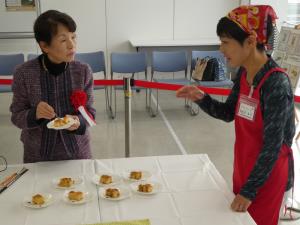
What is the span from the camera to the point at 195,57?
5.56 m

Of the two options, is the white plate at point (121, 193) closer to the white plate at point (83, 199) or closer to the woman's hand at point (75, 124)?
the white plate at point (83, 199)

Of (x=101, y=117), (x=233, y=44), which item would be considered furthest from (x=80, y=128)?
(x=101, y=117)

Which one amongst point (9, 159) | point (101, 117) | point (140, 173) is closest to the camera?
point (140, 173)

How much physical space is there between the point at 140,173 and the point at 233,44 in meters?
0.71

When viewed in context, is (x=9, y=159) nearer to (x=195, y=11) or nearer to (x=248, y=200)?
(x=248, y=200)

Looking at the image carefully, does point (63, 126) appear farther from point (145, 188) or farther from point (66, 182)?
point (145, 188)

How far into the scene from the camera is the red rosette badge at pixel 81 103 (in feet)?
6.09

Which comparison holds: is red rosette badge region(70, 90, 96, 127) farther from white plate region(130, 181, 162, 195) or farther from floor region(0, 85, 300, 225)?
floor region(0, 85, 300, 225)

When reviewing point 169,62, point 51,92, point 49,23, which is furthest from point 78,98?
point 169,62

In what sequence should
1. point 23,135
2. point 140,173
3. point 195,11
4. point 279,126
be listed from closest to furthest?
point 279,126
point 140,173
point 23,135
point 195,11

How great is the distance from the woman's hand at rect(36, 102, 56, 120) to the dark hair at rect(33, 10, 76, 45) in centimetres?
29

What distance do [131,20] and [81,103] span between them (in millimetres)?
4975

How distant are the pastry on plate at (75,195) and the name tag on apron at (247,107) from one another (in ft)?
2.48

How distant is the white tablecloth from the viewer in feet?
4.69
